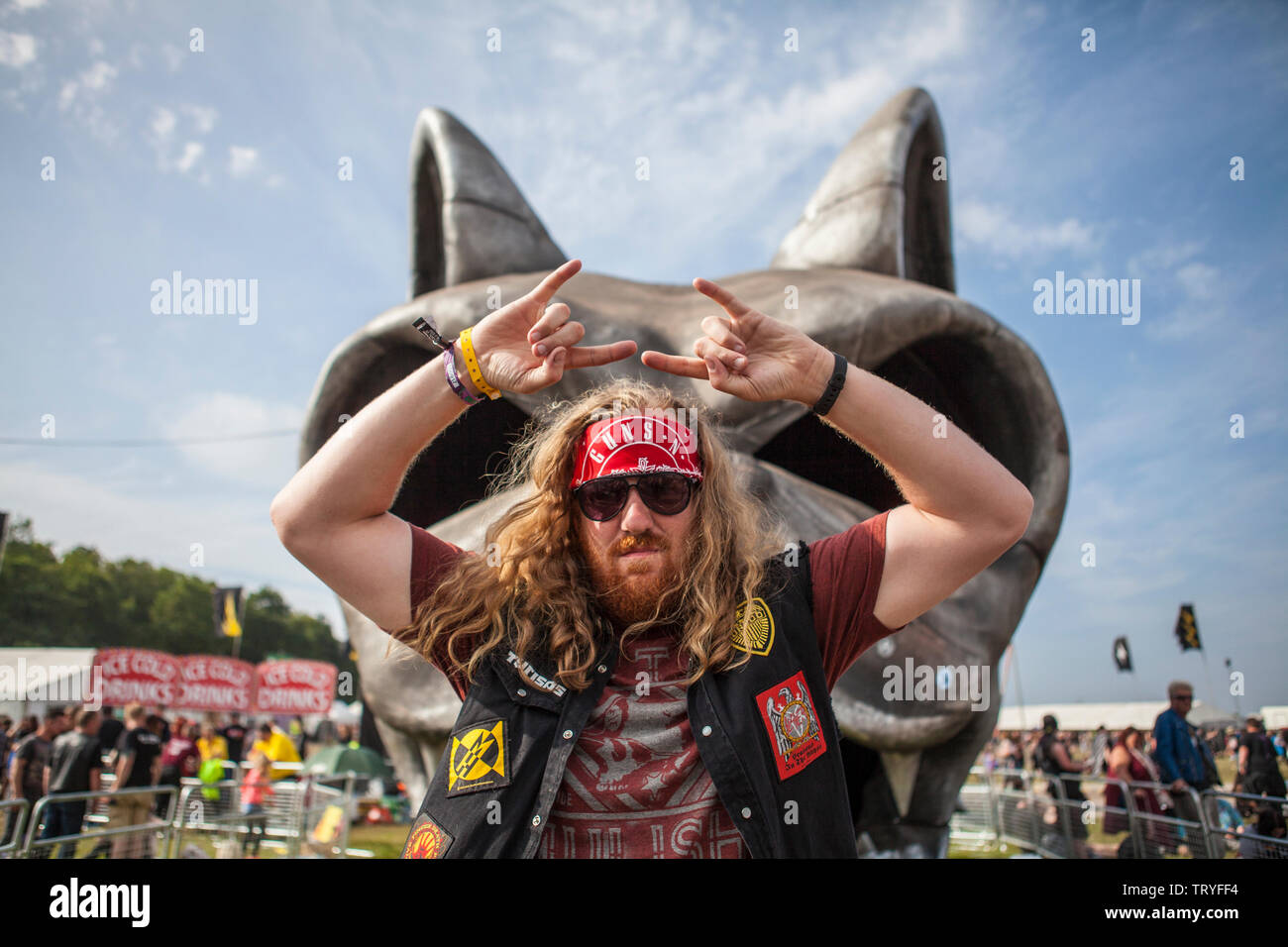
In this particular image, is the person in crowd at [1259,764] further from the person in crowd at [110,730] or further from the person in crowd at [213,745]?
the person in crowd at [213,745]

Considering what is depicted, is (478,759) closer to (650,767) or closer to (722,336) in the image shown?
(650,767)

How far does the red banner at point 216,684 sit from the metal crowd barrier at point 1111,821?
19879mm

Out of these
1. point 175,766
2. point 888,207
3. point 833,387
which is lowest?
point 175,766

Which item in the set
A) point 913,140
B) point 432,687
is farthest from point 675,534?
point 913,140

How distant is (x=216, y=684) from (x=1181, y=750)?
79.7 ft

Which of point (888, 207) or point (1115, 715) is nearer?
point (888, 207)

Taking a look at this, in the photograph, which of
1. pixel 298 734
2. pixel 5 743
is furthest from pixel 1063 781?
pixel 298 734

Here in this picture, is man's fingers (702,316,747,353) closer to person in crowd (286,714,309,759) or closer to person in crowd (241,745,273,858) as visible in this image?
person in crowd (241,745,273,858)

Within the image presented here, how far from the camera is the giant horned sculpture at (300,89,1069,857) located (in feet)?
15.0

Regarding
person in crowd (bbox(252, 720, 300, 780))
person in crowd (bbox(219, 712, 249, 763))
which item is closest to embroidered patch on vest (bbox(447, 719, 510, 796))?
person in crowd (bbox(252, 720, 300, 780))

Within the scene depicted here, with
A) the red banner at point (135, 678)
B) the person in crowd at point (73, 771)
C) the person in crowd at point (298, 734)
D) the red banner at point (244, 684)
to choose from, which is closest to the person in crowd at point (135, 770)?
the person in crowd at point (73, 771)

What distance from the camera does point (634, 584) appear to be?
1892 millimetres

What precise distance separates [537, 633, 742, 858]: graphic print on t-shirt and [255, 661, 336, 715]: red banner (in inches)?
960

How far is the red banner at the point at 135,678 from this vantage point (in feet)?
68.8
